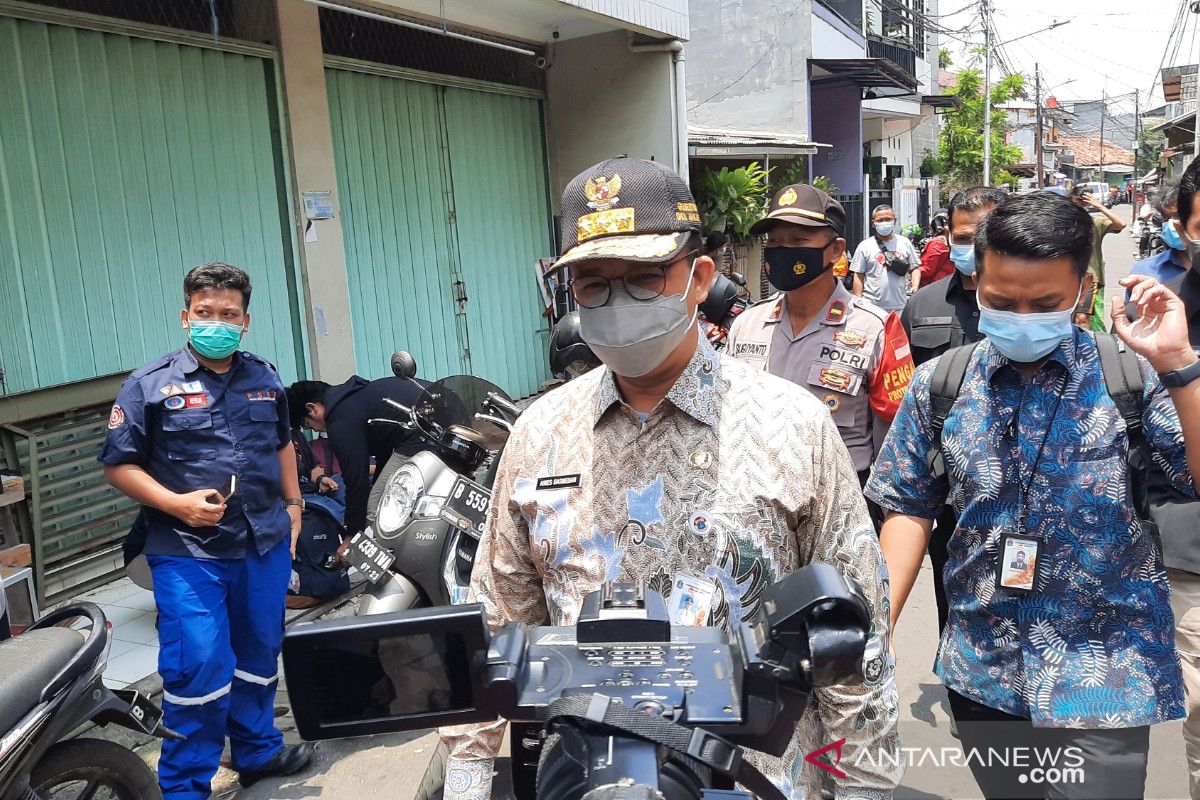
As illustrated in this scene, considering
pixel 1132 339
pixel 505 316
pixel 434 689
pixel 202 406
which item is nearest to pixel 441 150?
pixel 505 316

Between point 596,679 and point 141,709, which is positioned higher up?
point 596,679

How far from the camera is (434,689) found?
3.23 ft

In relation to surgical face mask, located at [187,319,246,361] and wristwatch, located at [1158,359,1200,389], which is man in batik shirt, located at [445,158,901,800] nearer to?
wristwatch, located at [1158,359,1200,389]

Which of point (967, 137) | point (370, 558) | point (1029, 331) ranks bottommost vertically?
point (370, 558)

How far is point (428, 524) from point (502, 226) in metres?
5.24

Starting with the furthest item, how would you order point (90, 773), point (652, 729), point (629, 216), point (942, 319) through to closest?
point (942, 319) < point (90, 773) < point (629, 216) < point (652, 729)

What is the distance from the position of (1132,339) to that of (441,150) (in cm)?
672

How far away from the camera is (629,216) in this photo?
156cm

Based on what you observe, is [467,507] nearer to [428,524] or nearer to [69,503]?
[428,524]

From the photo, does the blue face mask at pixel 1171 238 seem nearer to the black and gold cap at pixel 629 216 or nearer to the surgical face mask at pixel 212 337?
the black and gold cap at pixel 629 216

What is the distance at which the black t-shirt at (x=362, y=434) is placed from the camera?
4.39 m

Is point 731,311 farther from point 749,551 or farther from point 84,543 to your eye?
point 749,551

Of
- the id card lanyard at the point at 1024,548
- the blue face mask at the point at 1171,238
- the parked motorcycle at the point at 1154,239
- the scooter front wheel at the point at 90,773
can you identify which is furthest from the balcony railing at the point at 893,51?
the scooter front wheel at the point at 90,773

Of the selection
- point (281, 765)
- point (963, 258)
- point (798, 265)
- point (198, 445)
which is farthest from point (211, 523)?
point (963, 258)
